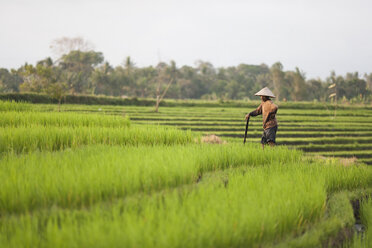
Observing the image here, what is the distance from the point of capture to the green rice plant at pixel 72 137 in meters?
4.53

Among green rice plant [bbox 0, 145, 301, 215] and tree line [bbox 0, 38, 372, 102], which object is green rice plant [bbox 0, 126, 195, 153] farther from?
tree line [bbox 0, 38, 372, 102]

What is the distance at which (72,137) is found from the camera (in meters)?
5.08

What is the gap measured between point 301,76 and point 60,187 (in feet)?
126

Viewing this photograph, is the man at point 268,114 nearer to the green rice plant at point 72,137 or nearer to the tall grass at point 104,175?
the tall grass at point 104,175

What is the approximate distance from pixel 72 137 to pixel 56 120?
1.70 metres

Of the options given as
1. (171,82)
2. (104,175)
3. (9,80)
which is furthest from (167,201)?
(9,80)

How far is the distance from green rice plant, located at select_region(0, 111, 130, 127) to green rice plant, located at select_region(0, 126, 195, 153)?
83 cm

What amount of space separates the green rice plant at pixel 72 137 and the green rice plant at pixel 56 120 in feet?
2.73

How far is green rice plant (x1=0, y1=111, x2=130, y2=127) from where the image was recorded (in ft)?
19.5

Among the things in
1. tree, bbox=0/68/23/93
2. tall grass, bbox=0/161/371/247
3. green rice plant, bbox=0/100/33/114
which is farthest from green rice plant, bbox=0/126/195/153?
tree, bbox=0/68/23/93

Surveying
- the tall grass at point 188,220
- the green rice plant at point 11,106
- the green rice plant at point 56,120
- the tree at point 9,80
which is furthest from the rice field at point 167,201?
the tree at point 9,80

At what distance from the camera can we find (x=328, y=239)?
2.51m

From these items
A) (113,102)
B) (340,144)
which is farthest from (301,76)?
(340,144)

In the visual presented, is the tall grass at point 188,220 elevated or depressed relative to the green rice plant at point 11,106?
depressed
